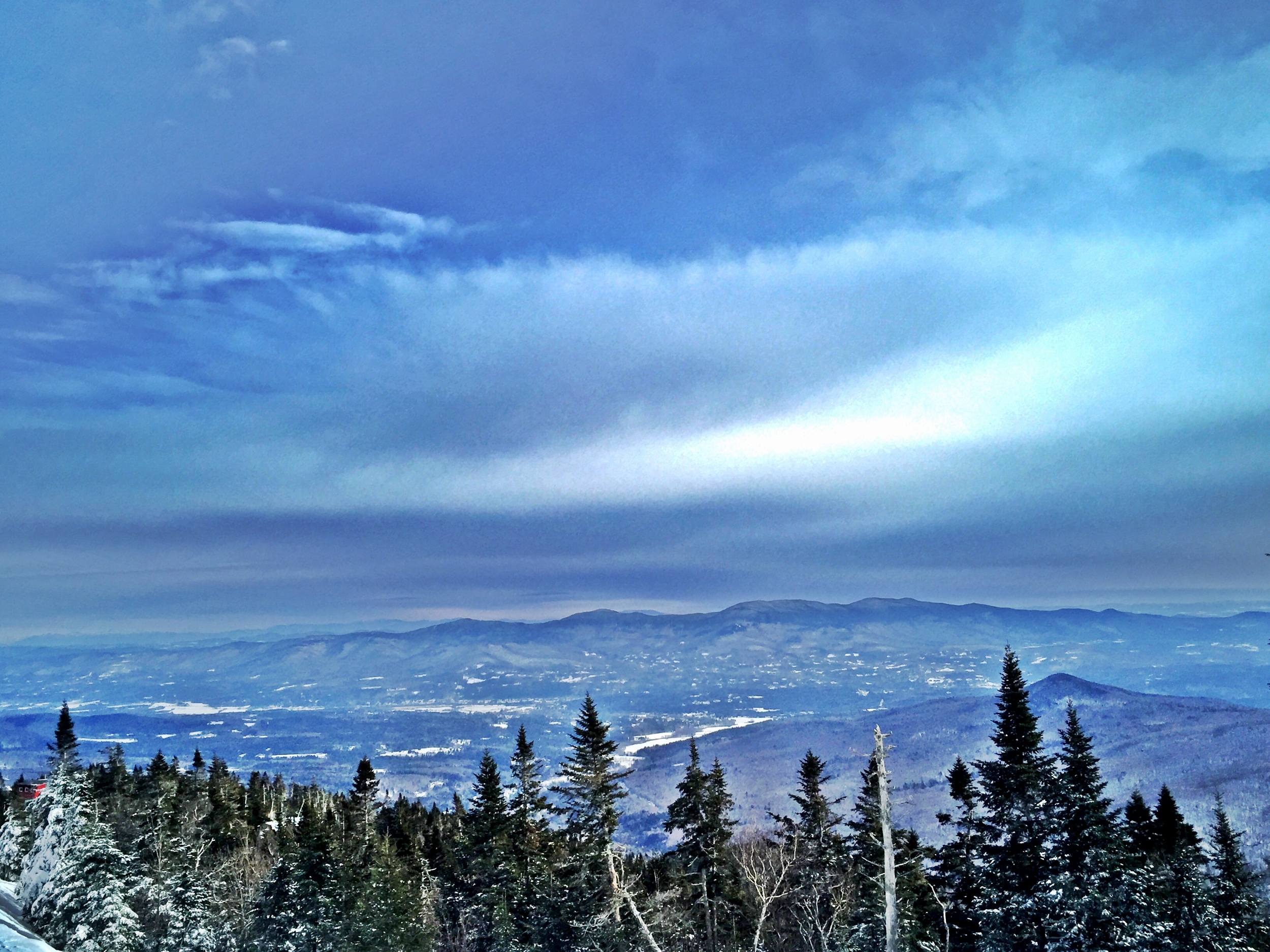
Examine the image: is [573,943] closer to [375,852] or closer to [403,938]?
[403,938]

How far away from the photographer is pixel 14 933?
4350 cm

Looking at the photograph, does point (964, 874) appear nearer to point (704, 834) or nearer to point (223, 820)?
point (704, 834)

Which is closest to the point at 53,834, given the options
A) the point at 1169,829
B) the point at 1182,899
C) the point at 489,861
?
the point at 489,861

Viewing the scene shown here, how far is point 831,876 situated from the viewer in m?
47.4

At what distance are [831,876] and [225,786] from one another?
7262 centimetres

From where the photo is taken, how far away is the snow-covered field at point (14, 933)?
4062cm

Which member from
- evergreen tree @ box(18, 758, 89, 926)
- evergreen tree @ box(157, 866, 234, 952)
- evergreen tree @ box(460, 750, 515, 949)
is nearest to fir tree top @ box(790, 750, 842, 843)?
evergreen tree @ box(460, 750, 515, 949)

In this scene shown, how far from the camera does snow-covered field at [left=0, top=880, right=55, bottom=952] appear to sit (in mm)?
40625

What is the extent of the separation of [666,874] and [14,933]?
127 feet

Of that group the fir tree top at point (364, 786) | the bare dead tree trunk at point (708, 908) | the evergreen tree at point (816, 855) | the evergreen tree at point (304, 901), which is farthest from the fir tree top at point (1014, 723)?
the fir tree top at point (364, 786)

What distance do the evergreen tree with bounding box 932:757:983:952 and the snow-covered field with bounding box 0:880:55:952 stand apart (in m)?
44.8

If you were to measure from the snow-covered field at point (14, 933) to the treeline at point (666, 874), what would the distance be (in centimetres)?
122

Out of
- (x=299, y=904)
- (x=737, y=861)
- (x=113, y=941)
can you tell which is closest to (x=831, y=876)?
(x=737, y=861)

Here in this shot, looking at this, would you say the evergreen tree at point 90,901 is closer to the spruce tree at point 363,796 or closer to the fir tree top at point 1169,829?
the spruce tree at point 363,796
